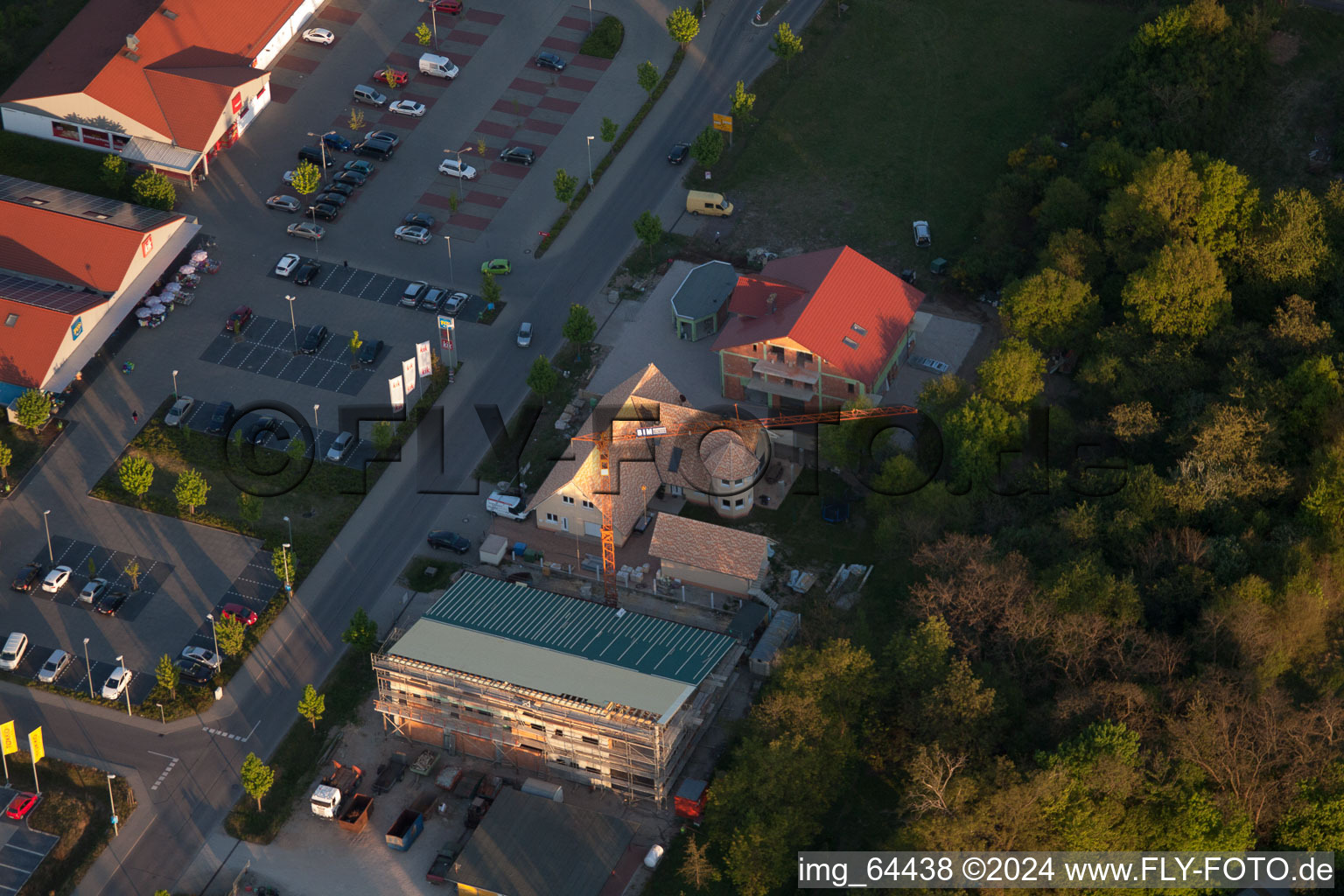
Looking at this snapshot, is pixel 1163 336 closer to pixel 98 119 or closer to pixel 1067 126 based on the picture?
pixel 1067 126

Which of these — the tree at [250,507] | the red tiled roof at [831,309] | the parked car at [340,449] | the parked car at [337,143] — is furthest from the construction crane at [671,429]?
the parked car at [337,143]

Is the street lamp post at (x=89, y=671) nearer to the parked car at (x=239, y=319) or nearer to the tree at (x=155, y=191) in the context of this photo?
the parked car at (x=239, y=319)

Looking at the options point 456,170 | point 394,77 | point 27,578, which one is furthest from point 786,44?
point 27,578

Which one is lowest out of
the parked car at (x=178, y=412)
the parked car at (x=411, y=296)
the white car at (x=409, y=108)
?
the parked car at (x=411, y=296)

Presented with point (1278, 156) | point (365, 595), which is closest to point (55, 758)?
point (365, 595)

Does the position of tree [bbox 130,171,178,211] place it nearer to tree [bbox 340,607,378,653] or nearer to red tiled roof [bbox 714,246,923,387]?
red tiled roof [bbox 714,246,923,387]

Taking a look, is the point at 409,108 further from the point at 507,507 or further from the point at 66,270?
the point at 507,507
